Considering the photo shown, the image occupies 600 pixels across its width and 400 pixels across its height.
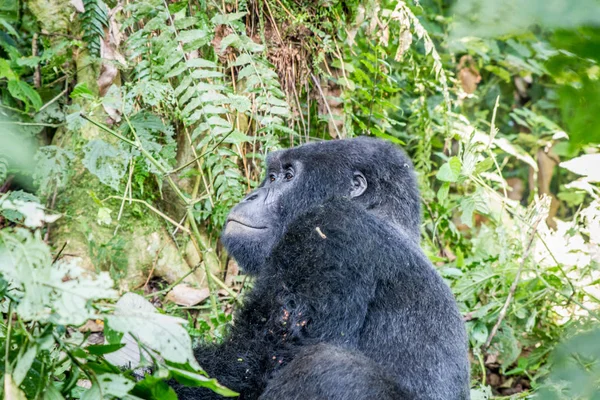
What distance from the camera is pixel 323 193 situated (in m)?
3.64

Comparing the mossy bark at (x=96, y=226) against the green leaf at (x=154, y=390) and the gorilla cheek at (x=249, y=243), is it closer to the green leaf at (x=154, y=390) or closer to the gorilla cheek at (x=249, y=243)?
the gorilla cheek at (x=249, y=243)

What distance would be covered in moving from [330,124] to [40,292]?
3466 millimetres

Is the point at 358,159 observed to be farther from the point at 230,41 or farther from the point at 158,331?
the point at 158,331

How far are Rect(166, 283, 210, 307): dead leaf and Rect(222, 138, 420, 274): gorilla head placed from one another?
1.01 metres

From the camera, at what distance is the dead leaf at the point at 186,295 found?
4480 millimetres

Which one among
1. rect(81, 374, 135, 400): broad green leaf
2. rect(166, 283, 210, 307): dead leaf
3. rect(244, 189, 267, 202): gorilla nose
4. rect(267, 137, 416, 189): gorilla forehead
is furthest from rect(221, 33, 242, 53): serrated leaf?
rect(81, 374, 135, 400): broad green leaf

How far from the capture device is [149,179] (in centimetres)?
474

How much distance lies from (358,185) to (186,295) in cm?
155

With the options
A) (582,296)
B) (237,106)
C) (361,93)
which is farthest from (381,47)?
(582,296)

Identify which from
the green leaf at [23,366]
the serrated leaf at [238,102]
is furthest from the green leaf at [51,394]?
the serrated leaf at [238,102]

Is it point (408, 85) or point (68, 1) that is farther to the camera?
point (408, 85)

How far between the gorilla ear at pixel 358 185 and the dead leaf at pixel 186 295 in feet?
4.70

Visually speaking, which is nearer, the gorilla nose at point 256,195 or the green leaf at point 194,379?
the green leaf at point 194,379

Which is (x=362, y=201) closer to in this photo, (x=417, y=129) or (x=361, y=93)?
(x=361, y=93)
